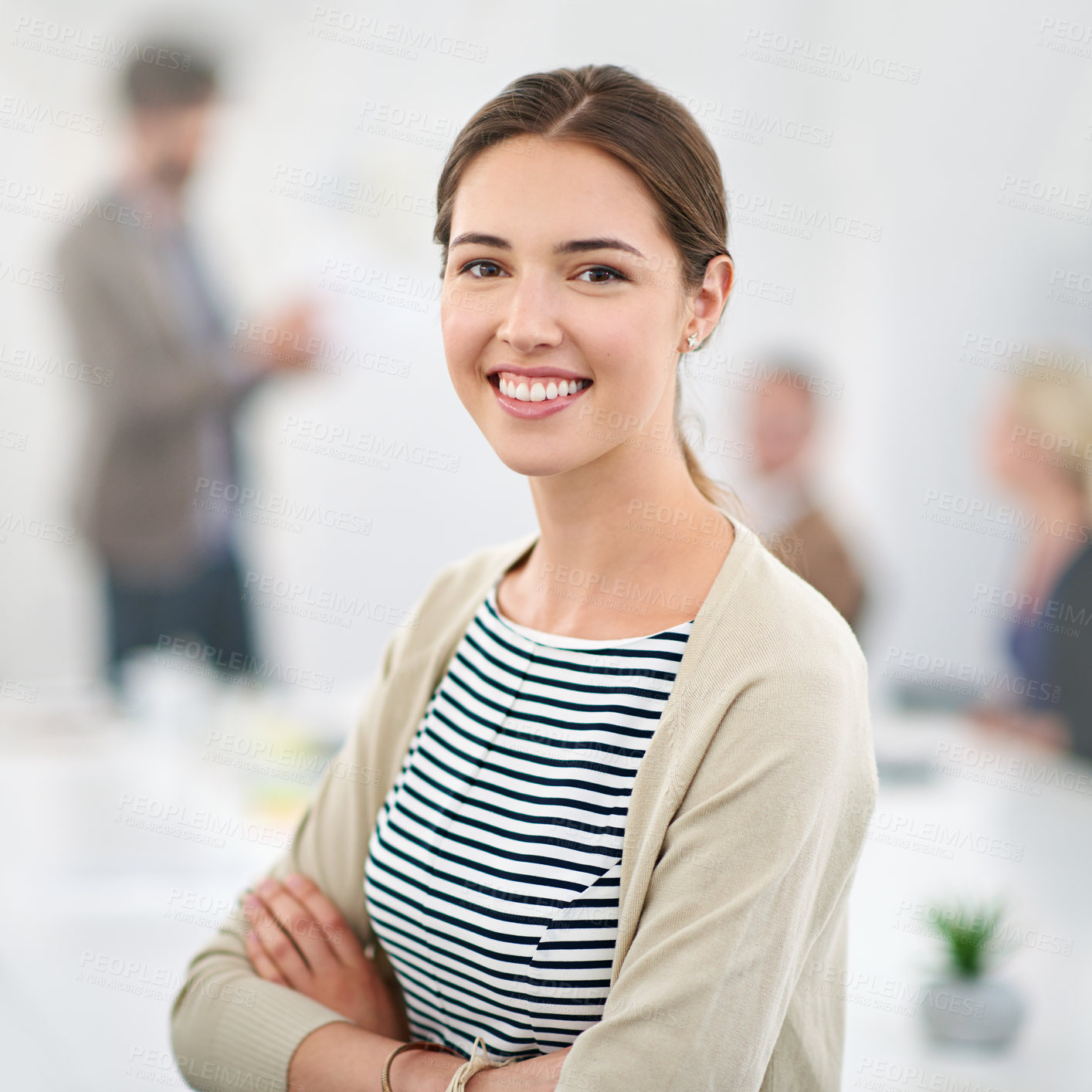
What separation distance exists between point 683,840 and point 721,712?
9cm

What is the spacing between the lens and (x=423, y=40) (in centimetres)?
382

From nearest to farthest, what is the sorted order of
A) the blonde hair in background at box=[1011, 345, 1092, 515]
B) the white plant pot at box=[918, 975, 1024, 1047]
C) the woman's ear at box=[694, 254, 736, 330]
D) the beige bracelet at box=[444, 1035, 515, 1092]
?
1. the beige bracelet at box=[444, 1035, 515, 1092]
2. the woman's ear at box=[694, 254, 736, 330]
3. the white plant pot at box=[918, 975, 1024, 1047]
4. the blonde hair in background at box=[1011, 345, 1092, 515]

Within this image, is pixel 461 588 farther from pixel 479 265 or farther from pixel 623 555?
pixel 479 265

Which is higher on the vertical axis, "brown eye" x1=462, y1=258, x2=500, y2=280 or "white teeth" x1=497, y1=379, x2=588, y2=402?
"brown eye" x1=462, y1=258, x2=500, y2=280

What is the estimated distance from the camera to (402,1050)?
3.09ft

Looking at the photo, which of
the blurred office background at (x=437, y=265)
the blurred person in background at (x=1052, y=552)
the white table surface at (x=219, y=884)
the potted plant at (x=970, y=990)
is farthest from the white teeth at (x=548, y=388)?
the blurred office background at (x=437, y=265)

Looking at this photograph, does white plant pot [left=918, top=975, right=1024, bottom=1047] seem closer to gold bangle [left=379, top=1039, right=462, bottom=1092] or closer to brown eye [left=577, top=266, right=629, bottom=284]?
gold bangle [left=379, top=1039, right=462, bottom=1092]

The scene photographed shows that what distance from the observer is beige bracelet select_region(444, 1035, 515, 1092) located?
34.5 inches

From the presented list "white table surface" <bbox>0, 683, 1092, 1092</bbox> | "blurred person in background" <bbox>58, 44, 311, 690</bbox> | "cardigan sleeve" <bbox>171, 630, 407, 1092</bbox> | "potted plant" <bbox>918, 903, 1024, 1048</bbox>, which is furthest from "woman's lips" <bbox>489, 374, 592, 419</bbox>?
"blurred person in background" <bbox>58, 44, 311, 690</bbox>

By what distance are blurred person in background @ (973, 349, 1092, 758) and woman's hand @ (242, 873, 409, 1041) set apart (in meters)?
2.23

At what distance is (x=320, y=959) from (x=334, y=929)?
0.03 meters

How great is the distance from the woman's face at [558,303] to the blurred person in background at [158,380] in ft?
7.14

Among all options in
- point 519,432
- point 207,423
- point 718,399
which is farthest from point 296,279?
point 519,432

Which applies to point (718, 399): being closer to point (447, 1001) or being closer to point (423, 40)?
point (423, 40)
